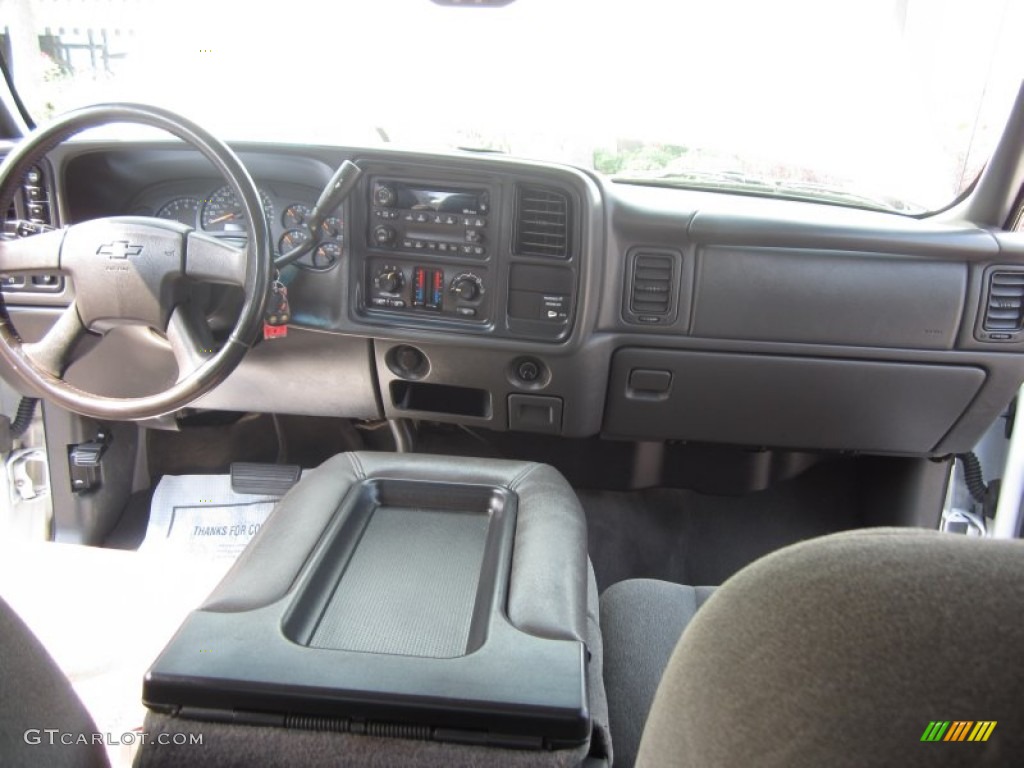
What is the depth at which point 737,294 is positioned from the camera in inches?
68.7

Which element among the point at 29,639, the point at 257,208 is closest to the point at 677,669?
the point at 29,639

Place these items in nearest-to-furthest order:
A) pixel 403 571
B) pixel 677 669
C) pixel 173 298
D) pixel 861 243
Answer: pixel 677 669
pixel 403 571
pixel 173 298
pixel 861 243

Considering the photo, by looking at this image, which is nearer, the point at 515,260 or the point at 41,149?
the point at 41,149

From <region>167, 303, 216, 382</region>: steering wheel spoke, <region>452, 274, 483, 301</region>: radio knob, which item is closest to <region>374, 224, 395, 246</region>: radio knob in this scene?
<region>452, 274, 483, 301</region>: radio knob

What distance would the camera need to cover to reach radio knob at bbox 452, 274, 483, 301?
1.74 m

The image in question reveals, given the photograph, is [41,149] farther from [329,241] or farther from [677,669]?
[677,669]

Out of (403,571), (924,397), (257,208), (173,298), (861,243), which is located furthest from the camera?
(924,397)

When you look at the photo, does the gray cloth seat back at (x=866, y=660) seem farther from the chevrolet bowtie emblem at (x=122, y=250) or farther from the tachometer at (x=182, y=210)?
the tachometer at (x=182, y=210)

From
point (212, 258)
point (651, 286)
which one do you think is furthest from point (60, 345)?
point (651, 286)

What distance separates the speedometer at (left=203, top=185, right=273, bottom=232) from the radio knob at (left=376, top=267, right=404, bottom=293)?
0.28 metres

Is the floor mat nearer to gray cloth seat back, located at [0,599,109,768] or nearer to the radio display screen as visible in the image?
the radio display screen

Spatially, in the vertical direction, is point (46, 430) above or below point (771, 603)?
below

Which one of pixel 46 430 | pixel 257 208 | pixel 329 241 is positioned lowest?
pixel 46 430

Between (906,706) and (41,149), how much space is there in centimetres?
A: 159
